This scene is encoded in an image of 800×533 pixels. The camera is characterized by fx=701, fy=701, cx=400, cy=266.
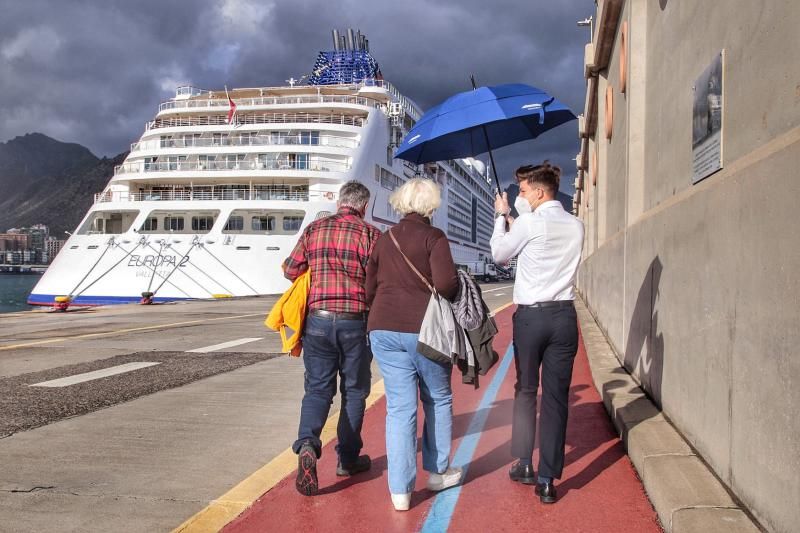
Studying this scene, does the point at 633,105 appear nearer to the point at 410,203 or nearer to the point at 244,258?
the point at 410,203

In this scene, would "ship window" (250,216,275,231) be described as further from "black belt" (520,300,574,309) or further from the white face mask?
"black belt" (520,300,574,309)

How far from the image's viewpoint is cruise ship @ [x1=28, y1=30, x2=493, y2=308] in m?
29.0

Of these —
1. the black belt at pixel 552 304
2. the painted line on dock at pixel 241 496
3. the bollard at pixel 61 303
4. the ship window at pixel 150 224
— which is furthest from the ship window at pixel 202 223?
the black belt at pixel 552 304

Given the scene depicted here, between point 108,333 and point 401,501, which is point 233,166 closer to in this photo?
point 108,333

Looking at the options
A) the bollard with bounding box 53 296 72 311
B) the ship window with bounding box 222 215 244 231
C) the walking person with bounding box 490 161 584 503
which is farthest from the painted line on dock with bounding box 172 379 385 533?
the ship window with bounding box 222 215 244 231

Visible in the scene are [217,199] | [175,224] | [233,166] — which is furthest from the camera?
[233,166]

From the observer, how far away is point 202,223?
3180cm

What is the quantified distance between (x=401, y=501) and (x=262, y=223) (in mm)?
28381

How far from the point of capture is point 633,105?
7449 millimetres

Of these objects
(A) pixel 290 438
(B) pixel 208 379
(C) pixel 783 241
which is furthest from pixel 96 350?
(C) pixel 783 241

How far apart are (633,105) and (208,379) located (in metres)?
5.61

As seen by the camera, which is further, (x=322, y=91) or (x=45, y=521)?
(x=322, y=91)

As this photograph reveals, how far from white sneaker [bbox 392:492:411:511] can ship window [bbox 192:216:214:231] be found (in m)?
29.2

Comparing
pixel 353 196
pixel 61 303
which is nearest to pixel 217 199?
pixel 61 303
